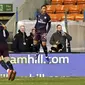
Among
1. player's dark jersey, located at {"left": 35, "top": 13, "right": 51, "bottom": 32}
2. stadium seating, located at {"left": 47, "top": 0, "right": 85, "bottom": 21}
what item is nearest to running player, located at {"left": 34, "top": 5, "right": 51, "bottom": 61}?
player's dark jersey, located at {"left": 35, "top": 13, "right": 51, "bottom": 32}

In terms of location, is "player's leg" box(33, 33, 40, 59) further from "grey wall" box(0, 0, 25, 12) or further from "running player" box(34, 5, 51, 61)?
"grey wall" box(0, 0, 25, 12)

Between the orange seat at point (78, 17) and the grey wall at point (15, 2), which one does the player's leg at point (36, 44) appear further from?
the grey wall at point (15, 2)

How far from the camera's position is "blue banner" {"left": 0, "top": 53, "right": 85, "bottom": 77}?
1572cm

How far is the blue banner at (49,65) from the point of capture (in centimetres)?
1572

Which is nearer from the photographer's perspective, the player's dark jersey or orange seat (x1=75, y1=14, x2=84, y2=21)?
the player's dark jersey

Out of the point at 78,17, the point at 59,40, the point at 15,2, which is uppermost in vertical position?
the point at 15,2

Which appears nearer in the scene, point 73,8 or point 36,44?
point 36,44

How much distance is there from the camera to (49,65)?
623 inches

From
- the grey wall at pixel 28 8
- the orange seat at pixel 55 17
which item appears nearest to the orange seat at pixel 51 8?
the grey wall at pixel 28 8

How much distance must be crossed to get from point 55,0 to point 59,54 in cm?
976

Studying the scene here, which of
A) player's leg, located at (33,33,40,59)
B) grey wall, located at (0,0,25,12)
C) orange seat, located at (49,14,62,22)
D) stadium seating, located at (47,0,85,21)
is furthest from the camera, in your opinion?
grey wall, located at (0,0,25,12)

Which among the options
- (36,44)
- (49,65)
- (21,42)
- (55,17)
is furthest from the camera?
(55,17)

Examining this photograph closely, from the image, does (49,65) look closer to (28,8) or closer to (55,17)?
(55,17)

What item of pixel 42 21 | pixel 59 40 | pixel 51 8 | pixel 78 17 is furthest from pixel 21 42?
pixel 51 8
